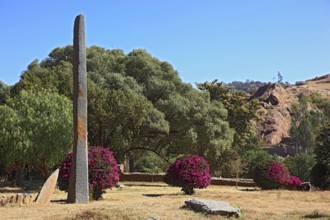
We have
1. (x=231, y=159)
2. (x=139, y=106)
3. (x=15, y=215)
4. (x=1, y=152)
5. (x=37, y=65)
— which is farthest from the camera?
(x=231, y=159)

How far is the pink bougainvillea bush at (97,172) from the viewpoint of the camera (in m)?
14.6

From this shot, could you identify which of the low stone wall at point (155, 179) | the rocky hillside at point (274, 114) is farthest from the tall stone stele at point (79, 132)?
the rocky hillside at point (274, 114)

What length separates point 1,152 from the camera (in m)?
21.8

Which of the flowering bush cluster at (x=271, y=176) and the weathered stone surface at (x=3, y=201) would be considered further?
the flowering bush cluster at (x=271, y=176)

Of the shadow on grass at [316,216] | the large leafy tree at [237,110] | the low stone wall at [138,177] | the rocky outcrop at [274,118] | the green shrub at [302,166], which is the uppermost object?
the rocky outcrop at [274,118]

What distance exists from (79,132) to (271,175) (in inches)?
457

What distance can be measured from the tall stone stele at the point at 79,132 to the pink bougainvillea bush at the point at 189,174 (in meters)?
4.83

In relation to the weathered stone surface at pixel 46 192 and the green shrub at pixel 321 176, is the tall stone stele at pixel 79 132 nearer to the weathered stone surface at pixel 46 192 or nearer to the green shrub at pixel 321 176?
the weathered stone surface at pixel 46 192

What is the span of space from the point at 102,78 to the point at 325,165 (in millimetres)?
14418

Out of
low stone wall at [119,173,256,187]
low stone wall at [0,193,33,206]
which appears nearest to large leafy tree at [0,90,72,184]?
low stone wall at [0,193,33,206]

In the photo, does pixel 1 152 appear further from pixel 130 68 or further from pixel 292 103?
pixel 292 103

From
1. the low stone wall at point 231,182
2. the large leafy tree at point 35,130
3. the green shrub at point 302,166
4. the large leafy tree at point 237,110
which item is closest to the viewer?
the large leafy tree at point 35,130

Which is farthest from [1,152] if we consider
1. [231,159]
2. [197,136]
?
[231,159]

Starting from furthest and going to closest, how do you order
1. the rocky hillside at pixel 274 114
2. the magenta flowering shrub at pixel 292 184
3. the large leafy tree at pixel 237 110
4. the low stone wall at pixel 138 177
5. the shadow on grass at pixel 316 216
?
the rocky hillside at pixel 274 114, the large leafy tree at pixel 237 110, the low stone wall at pixel 138 177, the magenta flowering shrub at pixel 292 184, the shadow on grass at pixel 316 216
